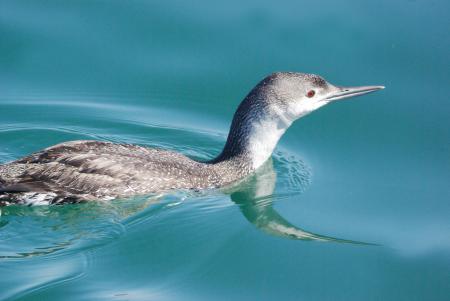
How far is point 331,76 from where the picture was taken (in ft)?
37.6

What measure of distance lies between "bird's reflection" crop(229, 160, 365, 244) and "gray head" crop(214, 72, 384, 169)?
197 millimetres

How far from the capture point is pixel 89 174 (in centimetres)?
917

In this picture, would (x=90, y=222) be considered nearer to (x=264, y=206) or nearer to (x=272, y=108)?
(x=264, y=206)

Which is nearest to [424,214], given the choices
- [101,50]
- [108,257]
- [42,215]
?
[108,257]

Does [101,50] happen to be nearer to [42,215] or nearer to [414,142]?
[42,215]

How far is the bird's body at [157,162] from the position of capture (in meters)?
9.02

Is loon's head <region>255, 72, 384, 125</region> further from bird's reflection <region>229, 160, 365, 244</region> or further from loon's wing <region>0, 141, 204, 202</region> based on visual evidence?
loon's wing <region>0, 141, 204, 202</region>

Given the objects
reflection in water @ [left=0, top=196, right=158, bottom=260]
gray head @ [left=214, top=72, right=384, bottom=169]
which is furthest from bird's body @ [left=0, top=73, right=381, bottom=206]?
reflection in water @ [left=0, top=196, right=158, bottom=260]

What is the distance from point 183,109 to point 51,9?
256cm

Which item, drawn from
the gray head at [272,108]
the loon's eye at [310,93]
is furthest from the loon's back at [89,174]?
the loon's eye at [310,93]

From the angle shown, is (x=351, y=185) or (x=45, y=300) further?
(x=351, y=185)

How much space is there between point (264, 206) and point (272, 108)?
117 centimetres

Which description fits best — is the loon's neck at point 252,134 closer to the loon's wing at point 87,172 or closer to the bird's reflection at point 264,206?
the bird's reflection at point 264,206

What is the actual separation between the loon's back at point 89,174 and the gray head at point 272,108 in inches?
31.2
